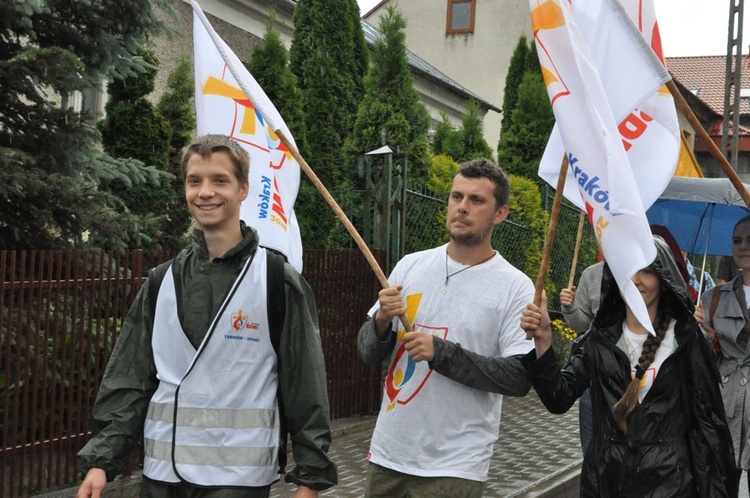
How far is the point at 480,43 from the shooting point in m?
36.3

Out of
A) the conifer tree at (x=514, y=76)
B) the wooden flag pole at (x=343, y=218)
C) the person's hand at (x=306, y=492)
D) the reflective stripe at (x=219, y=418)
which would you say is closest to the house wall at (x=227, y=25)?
the conifer tree at (x=514, y=76)

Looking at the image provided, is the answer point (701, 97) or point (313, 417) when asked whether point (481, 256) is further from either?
point (701, 97)

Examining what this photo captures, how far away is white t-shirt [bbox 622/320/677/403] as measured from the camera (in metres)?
4.50

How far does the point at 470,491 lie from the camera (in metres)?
4.15

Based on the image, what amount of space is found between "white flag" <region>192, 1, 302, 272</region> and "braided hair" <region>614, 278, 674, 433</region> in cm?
203

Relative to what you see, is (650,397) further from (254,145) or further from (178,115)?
(178,115)

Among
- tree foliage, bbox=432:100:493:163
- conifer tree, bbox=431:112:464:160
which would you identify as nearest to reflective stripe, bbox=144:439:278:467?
conifer tree, bbox=431:112:464:160

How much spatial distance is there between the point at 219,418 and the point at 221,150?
0.92m

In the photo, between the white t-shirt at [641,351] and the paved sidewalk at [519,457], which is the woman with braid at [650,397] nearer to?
the white t-shirt at [641,351]

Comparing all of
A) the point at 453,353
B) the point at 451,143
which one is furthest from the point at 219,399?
the point at 451,143

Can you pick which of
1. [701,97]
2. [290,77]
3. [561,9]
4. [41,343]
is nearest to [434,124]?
[290,77]

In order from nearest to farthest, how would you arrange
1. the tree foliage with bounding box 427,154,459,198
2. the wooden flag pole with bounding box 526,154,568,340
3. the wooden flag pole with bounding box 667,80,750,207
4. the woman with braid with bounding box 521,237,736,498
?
the wooden flag pole with bounding box 526,154,568,340
the woman with braid with bounding box 521,237,736,498
the wooden flag pole with bounding box 667,80,750,207
the tree foliage with bounding box 427,154,459,198

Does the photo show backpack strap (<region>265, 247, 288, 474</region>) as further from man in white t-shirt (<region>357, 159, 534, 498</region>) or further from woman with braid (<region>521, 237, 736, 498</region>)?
woman with braid (<region>521, 237, 736, 498</region>)

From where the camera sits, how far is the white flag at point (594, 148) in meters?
4.13
